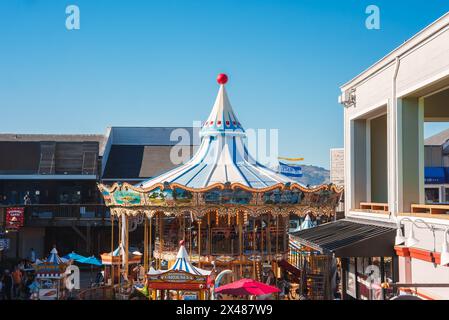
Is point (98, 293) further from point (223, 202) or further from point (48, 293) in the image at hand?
point (223, 202)

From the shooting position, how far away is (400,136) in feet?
39.7

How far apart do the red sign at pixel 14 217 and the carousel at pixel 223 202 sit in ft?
28.5

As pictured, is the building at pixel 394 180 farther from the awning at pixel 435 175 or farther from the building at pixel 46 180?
the building at pixel 46 180

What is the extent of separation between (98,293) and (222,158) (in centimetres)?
726

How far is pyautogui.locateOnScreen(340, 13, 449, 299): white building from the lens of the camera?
10.5m

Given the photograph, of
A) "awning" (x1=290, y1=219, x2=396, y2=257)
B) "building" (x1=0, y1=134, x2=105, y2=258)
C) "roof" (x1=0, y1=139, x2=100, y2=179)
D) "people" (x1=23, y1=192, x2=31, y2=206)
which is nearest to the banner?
"awning" (x1=290, y1=219, x2=396, y2=257)

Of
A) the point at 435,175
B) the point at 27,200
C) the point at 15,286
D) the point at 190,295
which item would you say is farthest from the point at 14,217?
the point at 435,175

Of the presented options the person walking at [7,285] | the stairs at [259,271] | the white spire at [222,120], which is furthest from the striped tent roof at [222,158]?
the person walking at [7,285]

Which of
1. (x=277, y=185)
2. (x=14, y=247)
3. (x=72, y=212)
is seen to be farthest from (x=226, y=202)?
(x=14, y=247)

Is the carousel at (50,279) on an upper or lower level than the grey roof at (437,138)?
lower

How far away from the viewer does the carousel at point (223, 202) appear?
724 inches

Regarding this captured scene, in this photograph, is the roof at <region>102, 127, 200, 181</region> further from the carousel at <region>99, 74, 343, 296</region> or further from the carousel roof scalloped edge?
the carousel roof scalloped edge

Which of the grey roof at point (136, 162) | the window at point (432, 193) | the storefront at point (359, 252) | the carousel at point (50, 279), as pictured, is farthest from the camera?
the grey roof at point (136, 162)

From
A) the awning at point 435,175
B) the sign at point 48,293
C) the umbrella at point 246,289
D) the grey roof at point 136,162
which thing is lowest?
the sign at point 48,293
